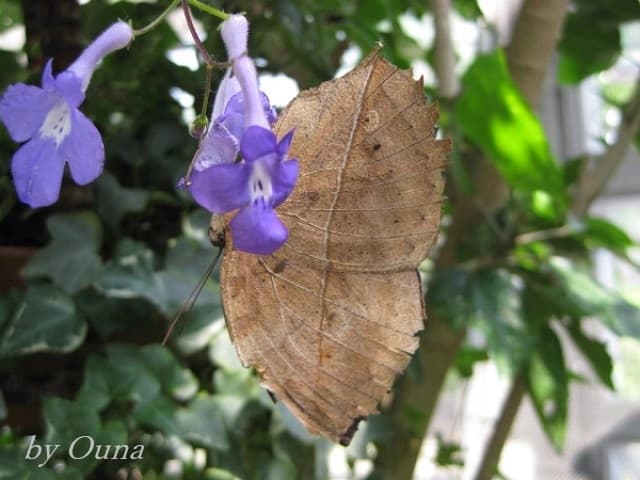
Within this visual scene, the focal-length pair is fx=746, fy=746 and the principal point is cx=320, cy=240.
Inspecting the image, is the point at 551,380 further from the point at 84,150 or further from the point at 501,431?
the point at 84,150

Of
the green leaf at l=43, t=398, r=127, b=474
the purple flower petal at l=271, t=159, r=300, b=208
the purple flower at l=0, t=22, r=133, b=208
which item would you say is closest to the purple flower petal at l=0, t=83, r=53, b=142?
the purple flower at l=0, t=22, r=133, b=208

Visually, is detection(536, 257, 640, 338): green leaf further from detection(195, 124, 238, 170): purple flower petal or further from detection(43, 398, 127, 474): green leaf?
detection(195, 124, 238, 170): purple flower petal

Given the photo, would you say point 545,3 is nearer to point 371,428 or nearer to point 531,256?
point 531,256

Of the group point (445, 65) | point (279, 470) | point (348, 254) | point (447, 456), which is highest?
point (348, 254)

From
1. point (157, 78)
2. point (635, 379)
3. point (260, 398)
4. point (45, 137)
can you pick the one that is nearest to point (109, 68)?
point (157, 78)


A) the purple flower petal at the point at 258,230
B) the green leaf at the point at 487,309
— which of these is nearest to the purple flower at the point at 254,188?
the purple flower petal at the point at 258,230

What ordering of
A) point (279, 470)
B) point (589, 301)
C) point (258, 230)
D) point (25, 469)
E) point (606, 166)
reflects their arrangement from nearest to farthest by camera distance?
1. point (258, 230)
2. point (25, 469)
3. point (279, 470)
4. point (589, 301)
5. point (606, 166)

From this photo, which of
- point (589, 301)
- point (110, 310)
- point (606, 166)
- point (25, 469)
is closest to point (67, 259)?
point (110, 310)
